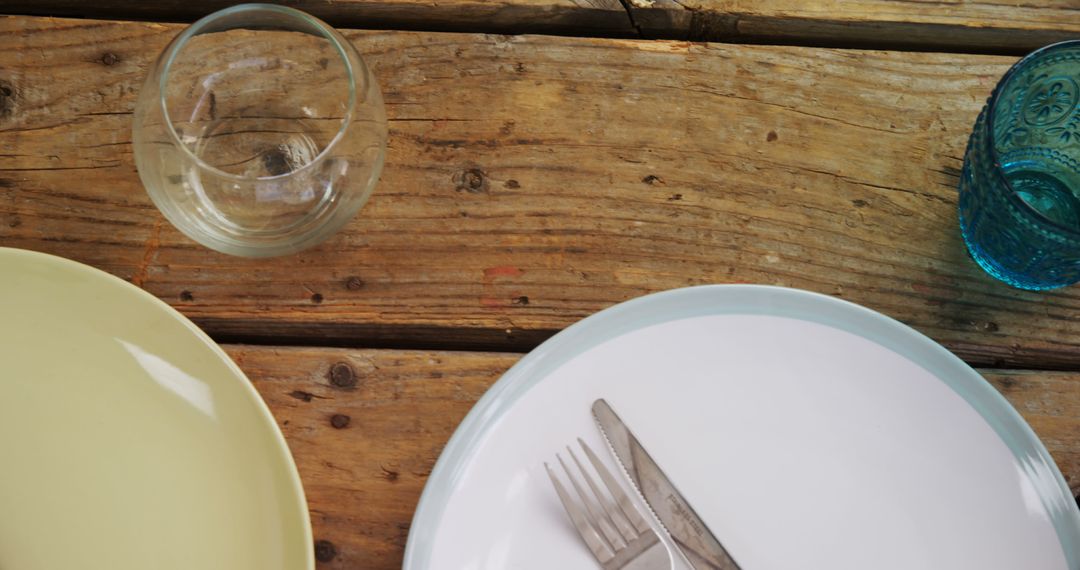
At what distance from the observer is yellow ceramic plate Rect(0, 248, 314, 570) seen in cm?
52

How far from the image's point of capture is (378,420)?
0.57 m

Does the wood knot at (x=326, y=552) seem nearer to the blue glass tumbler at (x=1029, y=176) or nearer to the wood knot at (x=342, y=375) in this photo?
the wood knot at (x=342, y=375)

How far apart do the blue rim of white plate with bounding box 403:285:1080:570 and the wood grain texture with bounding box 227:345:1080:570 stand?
6cm

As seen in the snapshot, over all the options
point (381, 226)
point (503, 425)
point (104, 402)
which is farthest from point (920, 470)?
point (104, 402)

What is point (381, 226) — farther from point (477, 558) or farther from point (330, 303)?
point (477, 558)

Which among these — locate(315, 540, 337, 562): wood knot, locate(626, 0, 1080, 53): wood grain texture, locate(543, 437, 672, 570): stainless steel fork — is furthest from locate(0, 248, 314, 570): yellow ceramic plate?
locate(626, 0, 1080, 53): wood grain texture

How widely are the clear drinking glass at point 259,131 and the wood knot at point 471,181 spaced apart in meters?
0.05

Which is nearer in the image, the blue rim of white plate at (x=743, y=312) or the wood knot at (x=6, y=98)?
the blue rim of white plate at (x=743, y=312)

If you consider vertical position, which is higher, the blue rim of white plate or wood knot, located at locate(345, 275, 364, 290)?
the blue rim of white plate

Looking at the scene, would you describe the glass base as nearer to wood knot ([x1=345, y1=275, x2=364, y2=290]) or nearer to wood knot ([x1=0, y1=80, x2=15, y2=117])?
wood knot ([x1=345, y1=275, x2=364, y2=290])

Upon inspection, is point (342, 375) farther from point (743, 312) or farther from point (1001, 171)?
point (1001, 171)

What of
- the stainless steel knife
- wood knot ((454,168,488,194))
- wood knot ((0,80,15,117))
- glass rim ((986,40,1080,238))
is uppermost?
glass rim ((986,40,1080,238))

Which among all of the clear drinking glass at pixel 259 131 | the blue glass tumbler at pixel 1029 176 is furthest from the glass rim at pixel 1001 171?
the clear drinking glass at pixel 259 131

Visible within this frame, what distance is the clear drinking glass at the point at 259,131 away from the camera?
548 mm
